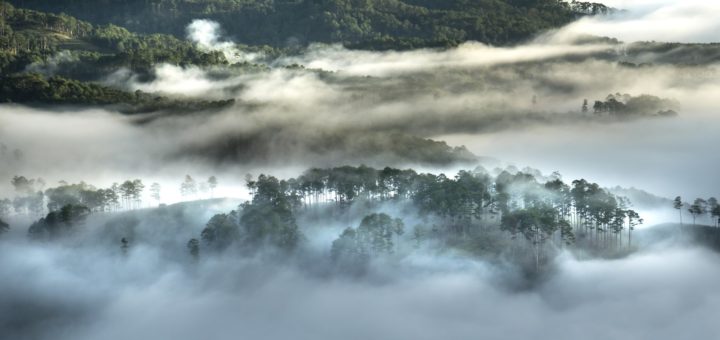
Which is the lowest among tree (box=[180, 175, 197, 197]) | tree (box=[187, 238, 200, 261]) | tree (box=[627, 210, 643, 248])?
tree (box=[187, 238, 200, 261])

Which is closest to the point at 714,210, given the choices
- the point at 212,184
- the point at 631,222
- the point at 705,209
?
the point at 705,209

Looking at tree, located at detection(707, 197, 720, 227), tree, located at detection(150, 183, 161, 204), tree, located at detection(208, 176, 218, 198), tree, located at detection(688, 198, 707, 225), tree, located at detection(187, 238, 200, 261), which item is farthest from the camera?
tree, located at detection(208, 176, 218, 198)

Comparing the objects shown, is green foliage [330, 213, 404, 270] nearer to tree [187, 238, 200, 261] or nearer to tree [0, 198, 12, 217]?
tree [187, 238, 200, 261]

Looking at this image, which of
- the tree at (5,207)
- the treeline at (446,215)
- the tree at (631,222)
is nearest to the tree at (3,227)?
the tree at (5,207)

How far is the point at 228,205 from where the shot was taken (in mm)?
160500

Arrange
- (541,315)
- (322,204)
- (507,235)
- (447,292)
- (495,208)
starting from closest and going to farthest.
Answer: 1. (541,315)
2. (447,292)
3. (507,235)
4. (495,208)
5. (322,204)

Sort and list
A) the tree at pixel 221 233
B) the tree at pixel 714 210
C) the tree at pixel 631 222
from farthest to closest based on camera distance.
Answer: the tree at pixel 221 233, the tree at pixel 714 210, the tree at pixel 631 222

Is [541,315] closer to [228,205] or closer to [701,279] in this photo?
[701,279]

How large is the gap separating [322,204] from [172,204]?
28.9 metres

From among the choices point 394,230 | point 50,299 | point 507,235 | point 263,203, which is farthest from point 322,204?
point 50,299

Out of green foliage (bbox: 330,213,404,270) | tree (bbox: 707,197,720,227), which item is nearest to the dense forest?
green foliage (bbox: 330,213,404,270)

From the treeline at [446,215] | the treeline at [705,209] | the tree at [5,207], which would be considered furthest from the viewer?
the tree at [5,207]

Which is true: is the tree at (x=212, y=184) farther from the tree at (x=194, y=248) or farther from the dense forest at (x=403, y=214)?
the tree at (x=194, y=248)

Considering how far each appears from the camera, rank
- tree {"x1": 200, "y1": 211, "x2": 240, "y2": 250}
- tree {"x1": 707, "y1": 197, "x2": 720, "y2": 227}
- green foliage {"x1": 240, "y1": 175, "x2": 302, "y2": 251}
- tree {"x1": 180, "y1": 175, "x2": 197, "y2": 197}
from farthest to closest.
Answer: tree {"x1": 180, "y1": 175, "x2": 197, "y2": 197}
tree {"x1": 200, "y1": 211, "x2": 240, "y2": 250}
green foliage {"x1": 240, "y1": 175, "x2": 302, "y2": 251}
tree {"x1": 707, "y1": 197, "x2": 720, "y2": 227}
